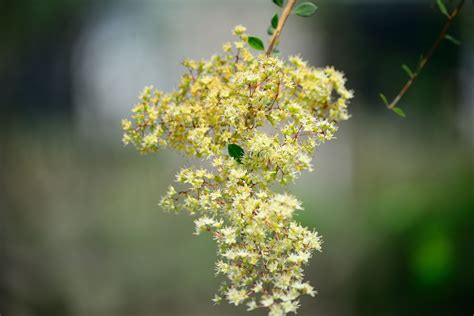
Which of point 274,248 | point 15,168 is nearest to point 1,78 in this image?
point 15,168

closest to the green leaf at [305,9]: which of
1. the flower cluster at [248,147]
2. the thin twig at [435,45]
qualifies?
the flower cluster at [248,147]

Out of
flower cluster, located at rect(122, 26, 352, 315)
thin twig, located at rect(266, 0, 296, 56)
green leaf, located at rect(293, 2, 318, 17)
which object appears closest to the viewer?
flower cluster, located at rect(122, 26, 352, 315)

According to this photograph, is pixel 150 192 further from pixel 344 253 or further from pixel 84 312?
pixel 344 253

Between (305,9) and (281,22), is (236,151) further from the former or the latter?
(305,9)

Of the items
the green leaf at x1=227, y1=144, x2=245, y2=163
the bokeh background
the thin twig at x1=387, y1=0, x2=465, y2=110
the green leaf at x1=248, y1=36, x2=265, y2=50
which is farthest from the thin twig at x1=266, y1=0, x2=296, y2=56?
the bokeh background

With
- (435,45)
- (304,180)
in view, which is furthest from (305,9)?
(304,180)

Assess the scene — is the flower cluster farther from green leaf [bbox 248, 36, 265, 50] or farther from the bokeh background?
the bokeh background
